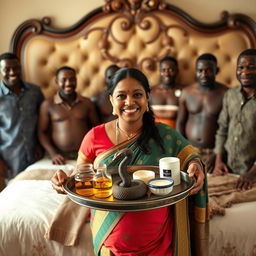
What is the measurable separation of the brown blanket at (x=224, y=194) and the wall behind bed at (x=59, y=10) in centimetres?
177

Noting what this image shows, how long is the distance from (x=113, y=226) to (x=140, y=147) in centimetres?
39

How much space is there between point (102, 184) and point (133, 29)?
2.30 meters

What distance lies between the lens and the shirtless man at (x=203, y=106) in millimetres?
2697

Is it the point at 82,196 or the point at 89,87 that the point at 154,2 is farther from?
the point at 82,196

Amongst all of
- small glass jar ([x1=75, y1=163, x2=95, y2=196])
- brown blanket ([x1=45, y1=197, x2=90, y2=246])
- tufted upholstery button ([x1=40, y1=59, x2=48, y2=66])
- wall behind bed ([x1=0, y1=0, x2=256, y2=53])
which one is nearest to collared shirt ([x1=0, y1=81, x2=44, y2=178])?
tufted upholstery button ([x1=40, y1=59, x2=48, y2=66])

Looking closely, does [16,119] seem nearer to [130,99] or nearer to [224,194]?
[130,99]

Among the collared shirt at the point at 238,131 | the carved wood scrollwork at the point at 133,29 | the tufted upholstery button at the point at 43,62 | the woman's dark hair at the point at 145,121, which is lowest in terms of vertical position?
the collared shirt at the point at 238,131

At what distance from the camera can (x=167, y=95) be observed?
2982mm


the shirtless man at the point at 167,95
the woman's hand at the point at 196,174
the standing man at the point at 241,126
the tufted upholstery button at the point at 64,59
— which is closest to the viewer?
the woman's hand at the point at 196,174

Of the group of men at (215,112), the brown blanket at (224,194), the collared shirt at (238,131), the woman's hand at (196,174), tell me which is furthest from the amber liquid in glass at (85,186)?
the collared shirt at (238,131)

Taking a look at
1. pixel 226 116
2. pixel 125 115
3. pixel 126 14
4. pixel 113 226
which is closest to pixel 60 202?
pixel 113 226

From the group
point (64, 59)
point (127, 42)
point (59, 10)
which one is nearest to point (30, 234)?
point (64, 59)

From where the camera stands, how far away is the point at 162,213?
1435 millimetres

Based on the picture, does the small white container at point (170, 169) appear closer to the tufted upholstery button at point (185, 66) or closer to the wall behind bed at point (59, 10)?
the tufted upholstery button at point (185, 66)
